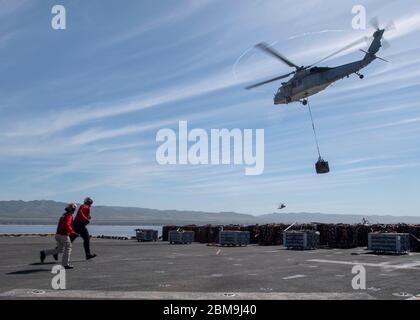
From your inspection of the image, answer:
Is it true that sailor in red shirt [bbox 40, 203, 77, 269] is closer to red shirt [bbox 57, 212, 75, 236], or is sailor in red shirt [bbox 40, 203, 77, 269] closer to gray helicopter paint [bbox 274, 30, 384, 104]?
red shirt [bbox 57, 212, 75, 236]

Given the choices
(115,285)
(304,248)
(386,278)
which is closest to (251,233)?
(304,248)

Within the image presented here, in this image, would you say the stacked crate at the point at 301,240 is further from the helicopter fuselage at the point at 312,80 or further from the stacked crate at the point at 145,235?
the stacked crate at the point at 145,235

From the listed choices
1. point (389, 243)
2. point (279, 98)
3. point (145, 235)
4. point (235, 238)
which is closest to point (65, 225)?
point (389, 243)

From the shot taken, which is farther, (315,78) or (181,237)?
(181,237)

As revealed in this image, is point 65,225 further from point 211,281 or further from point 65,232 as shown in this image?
point 211,281

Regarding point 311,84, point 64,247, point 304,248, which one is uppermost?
point 311,84

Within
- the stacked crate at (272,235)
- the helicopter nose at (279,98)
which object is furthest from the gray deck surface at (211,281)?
the helicopter nose at (279,98)
